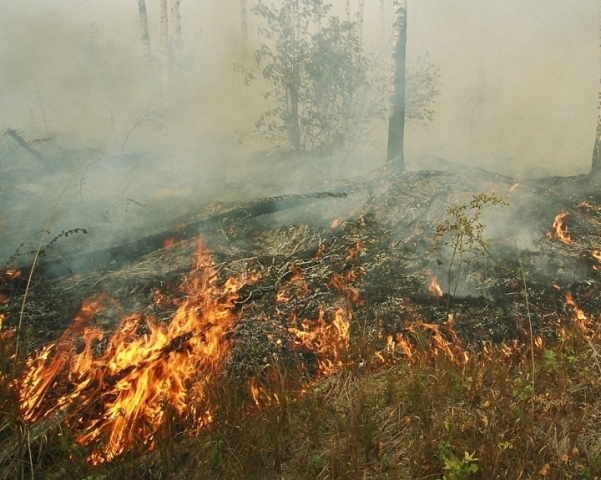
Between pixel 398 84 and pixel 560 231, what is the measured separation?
190 inches

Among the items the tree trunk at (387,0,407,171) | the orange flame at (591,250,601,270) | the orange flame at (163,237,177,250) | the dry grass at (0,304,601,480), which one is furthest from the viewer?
the tree trunk at (387,0,407,171)

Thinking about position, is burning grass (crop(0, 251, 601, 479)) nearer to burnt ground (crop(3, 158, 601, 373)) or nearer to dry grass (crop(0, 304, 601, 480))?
dry grass (crop(0, 304, 601, 480))

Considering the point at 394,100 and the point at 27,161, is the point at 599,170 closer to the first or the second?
the point at 394,100

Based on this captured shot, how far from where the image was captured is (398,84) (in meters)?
8.48

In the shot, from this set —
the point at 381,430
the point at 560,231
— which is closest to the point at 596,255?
the point at 560,231

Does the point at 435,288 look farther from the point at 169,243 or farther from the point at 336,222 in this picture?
the point at 169,243

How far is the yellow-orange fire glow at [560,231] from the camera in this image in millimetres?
5098

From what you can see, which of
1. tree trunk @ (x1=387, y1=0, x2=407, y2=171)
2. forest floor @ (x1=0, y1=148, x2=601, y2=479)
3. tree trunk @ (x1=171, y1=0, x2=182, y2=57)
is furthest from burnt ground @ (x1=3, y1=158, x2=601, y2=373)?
tree trunk @ (x1=171, y1=0, x2=182, y2=57)

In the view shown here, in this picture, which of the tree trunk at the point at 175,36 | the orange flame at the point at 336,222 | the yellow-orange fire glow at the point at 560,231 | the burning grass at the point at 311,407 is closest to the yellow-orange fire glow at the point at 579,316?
the burning grass at the point at 311,407

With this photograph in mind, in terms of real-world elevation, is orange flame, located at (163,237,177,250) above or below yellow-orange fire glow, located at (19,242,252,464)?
above

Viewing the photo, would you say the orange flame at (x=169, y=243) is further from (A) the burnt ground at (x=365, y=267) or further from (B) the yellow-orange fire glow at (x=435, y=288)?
(B) the yellow-orange fire glow at (x=435, y=288)

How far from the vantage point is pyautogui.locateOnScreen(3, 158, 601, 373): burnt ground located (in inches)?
159

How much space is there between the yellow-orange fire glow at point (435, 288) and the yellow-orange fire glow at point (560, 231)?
1941 millimetres

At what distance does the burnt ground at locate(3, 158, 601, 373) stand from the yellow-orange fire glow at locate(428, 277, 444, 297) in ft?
0.19
